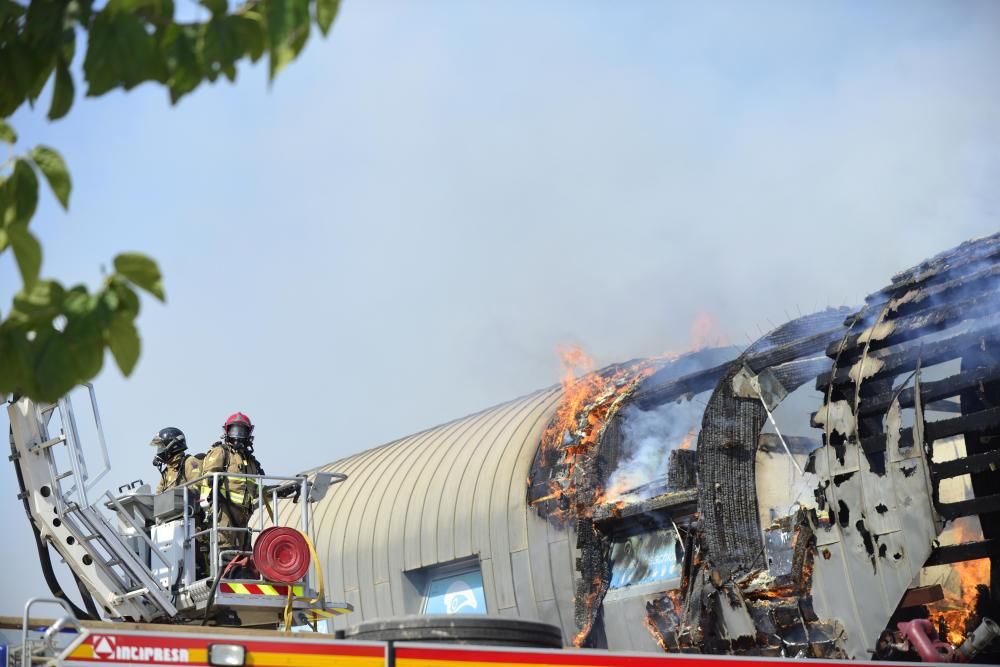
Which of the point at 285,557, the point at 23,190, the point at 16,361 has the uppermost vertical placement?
the point at 23,190

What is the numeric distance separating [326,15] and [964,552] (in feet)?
22.4

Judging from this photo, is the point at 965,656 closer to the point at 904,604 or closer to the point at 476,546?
the point at 904,604

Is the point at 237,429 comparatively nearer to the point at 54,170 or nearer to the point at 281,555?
the point at 281,555

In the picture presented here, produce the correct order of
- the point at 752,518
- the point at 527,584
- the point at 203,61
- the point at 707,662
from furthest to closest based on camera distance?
the point at 527,584, the point at 752,518, the point at 707,662, the point at 203,61

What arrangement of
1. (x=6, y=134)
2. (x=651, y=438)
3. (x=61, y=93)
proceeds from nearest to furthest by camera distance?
(x=6, y=134) < (x=61, y=93) < (x=651, y=438)

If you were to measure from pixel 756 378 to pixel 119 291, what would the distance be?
826 cm

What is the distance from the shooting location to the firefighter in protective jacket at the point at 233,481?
383 inches

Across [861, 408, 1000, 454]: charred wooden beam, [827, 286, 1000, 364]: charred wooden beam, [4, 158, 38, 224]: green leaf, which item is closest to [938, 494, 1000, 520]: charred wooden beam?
[861, 408, 1000, 454]: charred wooden beam

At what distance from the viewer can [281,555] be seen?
892 centimetres

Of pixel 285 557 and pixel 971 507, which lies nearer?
pixel 971 507

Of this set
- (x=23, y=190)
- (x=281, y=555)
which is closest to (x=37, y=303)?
(x=23, y=190)

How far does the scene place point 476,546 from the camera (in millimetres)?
13164

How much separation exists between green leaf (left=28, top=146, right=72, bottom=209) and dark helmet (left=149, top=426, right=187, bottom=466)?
24.7 feet

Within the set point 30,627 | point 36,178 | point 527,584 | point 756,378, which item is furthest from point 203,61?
point 527,584
